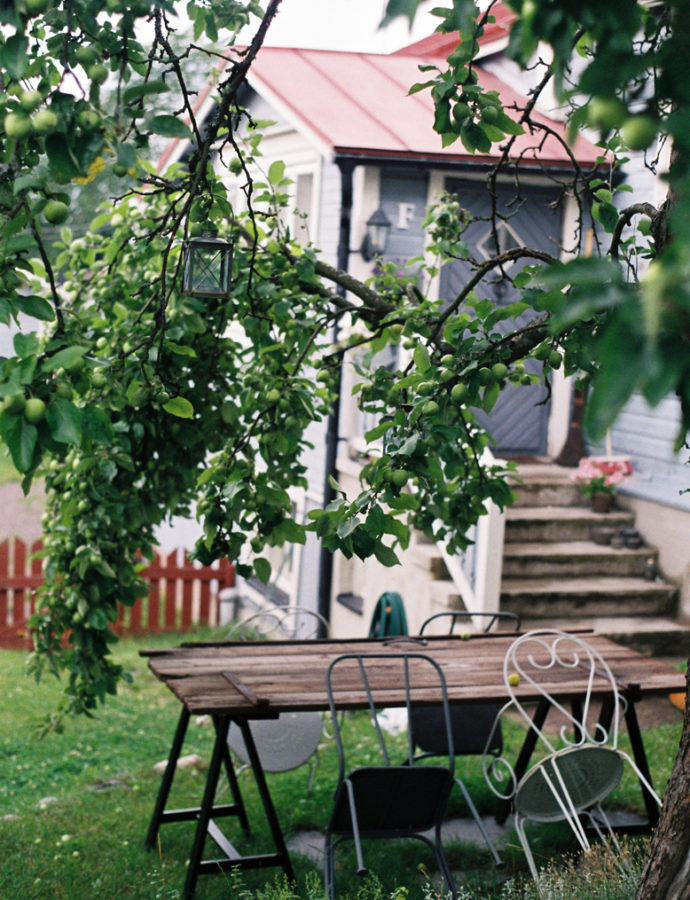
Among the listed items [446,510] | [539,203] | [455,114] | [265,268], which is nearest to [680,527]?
[539,203]

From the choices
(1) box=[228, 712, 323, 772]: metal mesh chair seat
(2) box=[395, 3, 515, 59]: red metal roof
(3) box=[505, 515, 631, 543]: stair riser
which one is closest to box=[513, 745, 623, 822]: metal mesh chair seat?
(1) box=[228, 712, 323, 772]: metal mesh chair seat

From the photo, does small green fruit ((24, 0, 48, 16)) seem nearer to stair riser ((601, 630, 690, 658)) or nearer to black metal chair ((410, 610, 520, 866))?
black metal chair ((410, 610, 520, 866))

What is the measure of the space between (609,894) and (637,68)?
314 centimetres

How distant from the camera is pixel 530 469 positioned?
31.4 ft

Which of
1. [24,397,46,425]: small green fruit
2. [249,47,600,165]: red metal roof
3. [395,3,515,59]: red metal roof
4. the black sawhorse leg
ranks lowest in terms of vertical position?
the black sawhorse leg

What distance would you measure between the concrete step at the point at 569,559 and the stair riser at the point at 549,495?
0.50 m

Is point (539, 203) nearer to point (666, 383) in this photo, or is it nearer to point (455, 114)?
point (455, 114)

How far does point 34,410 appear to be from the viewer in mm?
1989

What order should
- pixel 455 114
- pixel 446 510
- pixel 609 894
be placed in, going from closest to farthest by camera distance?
pixel 455 114
pixel 609 894
pixel 446 510

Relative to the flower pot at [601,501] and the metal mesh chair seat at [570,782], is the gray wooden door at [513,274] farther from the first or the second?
the metal mesh chair seat at [570,782]

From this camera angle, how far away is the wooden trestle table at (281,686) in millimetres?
4391

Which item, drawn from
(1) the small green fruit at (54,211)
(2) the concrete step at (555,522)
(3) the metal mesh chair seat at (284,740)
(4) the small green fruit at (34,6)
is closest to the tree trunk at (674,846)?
(1) the small green fruit at (54,211)

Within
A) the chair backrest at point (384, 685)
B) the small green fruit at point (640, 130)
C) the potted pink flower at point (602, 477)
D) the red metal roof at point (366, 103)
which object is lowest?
the chair backrest at point (384, 685)

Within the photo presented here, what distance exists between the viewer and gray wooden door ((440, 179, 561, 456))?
1010 centimetres
